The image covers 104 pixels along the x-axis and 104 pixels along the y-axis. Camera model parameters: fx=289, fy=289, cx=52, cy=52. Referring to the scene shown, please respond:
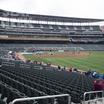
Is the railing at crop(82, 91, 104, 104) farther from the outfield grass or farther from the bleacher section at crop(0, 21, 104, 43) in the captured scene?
the bleacher section at crop(0, 21, 104, 43)

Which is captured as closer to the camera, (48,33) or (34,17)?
(34,17)

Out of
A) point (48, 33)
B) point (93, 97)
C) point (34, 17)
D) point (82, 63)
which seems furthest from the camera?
point (48, 33)

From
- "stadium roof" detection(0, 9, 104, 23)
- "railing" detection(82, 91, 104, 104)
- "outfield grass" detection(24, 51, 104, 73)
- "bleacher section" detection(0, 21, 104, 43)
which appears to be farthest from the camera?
"bleacher section" detection(0, 21, 104, 43)

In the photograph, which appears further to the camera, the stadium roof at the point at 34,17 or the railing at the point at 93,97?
the stadium roof at the point at 34,17

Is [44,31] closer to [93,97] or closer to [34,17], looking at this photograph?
[34,17]

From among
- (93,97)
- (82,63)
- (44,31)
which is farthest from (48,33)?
(93,97)

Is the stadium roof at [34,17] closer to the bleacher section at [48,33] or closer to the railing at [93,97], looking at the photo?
the bleacher section at [48,33]

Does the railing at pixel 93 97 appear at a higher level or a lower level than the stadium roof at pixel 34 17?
lower

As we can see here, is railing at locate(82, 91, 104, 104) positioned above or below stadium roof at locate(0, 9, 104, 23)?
below

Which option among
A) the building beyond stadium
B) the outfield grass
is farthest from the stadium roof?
the outfield grass

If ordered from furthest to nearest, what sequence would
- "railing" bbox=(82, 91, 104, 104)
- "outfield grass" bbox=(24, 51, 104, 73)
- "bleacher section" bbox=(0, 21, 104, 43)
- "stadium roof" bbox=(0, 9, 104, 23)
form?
"bleacher section" bbox=(0, 21, 104, 43)
"stadium roof" bbox=(0, 9, 104, 23)
"outfield grass" bbox=(24, 51, 104, 73)
"railing" bbox=(82, 91, 104, 104)

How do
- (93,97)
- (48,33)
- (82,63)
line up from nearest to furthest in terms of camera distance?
(93,97) → (82,63) → (48,33)

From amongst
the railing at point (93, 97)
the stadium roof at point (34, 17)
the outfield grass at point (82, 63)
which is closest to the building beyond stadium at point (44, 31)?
the stadium roof at point (34, 17)

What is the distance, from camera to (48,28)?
102m
